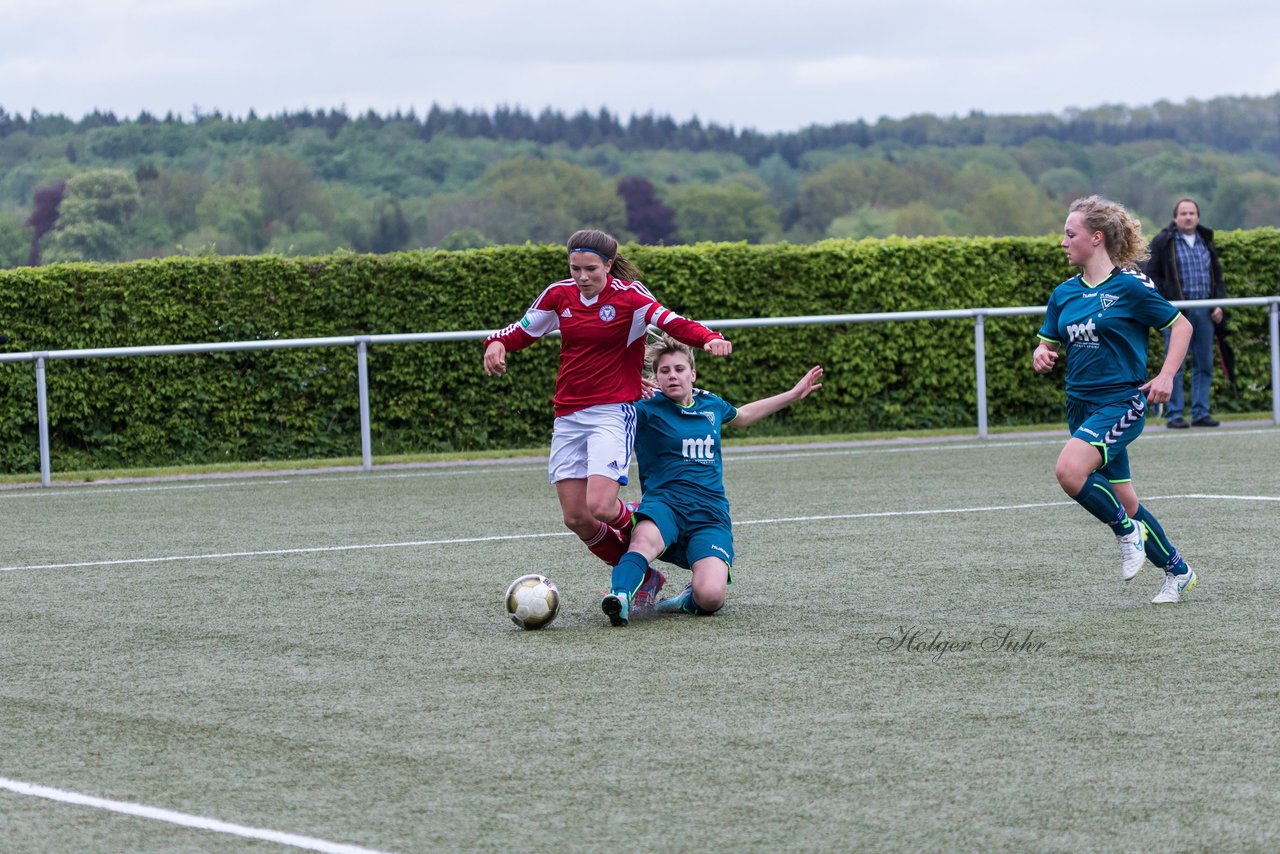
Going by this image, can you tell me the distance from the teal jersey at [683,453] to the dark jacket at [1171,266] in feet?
33.2

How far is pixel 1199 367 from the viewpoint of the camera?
1686cm

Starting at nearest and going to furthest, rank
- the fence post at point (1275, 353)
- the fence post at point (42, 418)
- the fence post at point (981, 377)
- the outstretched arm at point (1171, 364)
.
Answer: the outstretched arm at point (1171, 364) < the fence post at point (42, 418) < the fence post at point (981, 377) < the fence post at point (1275, 353)

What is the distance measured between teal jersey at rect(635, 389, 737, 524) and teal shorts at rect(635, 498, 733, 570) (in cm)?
4

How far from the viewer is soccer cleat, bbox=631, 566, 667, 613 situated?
7.39m

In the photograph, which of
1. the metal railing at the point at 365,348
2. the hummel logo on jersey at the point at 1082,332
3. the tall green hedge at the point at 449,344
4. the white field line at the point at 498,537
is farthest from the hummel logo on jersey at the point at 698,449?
the tall green hedge at the point at 449,344

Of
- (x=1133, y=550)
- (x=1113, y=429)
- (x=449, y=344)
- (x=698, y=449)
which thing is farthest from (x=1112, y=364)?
(x=449, y=344)

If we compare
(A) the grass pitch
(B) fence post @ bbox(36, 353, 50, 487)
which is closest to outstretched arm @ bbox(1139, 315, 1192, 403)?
(A) the grass pitch

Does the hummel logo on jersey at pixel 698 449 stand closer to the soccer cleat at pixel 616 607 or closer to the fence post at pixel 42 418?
the soccer cleat at pixel 616 607

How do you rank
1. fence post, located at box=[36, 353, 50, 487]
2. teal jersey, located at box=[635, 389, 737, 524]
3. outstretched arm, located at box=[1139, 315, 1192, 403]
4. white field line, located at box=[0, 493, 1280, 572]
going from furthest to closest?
fence post, located at box=[36, 353, 50, 487]
white field line, located at box=[0, 493, 1280, 572]
teal jersey, located at box=[635, 389, 737, 524]
outstretched arm, located at box=[1139, 315, 1192, 403]

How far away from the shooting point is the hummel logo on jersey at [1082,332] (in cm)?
747

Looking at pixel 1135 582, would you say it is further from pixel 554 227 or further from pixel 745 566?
pixel 554 227

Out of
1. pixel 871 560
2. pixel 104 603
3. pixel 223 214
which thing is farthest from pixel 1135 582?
pixel 223 214

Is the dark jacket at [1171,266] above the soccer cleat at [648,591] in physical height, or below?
above

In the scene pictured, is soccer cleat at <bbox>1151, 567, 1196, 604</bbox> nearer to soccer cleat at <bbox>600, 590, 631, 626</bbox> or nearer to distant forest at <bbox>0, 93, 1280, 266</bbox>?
soccer cleat at <bbox>600, 590, 631, 626</bbox>
